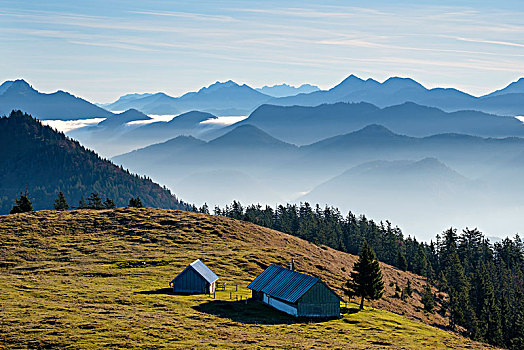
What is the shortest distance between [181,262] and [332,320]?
35604 mm

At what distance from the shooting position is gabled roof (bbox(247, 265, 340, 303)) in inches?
2832

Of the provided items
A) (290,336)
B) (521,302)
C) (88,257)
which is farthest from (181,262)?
(521,302)

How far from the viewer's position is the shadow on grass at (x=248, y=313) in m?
67.8

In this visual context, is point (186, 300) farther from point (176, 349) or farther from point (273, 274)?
point (176, 349)

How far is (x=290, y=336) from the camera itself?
60.4 metres

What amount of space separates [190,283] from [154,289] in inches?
197

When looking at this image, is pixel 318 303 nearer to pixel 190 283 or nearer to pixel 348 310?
pixel 348 310

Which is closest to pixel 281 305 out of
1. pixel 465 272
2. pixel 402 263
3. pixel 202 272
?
pixel 202 272

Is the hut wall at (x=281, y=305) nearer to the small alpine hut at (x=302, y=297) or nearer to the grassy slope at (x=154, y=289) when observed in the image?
the small alpine hut at (x=302, y=297)

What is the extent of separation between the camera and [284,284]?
75625 millimetres

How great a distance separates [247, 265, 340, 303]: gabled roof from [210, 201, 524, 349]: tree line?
45.1 m

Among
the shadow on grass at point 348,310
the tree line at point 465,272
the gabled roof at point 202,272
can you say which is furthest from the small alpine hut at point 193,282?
the tree line at point 465,272

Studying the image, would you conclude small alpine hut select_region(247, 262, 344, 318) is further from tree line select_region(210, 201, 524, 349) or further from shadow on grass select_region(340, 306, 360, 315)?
tree line select_region(210, 201, 524, 349)

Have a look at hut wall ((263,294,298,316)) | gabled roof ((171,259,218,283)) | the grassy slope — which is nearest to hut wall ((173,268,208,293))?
gabled roof ((171,259,218,283))
